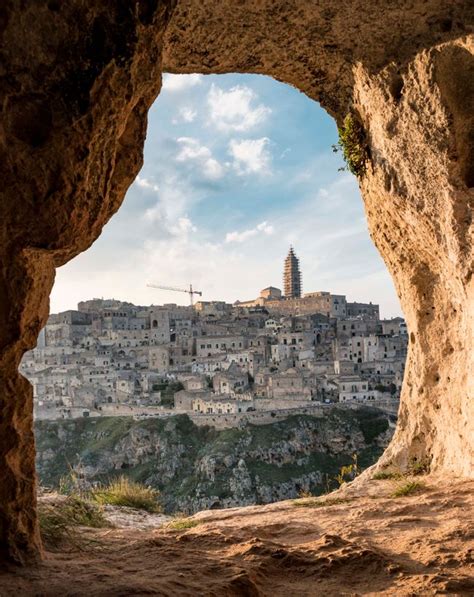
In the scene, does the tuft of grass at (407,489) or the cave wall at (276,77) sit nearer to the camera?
the cave wall at (276,77)

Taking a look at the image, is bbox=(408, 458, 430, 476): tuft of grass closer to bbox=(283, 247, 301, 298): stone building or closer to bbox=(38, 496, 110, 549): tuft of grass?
bbox=(38, 496, 110, 549): tuft of grass

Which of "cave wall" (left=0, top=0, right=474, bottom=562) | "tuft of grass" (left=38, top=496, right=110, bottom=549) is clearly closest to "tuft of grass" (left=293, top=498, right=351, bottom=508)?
"cave wall" (left=0, top=0, right=474, bottom=562)

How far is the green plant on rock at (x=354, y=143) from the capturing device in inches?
259

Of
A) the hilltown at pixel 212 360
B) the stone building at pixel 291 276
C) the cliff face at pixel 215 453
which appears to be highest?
the stone building at pixel 291 276

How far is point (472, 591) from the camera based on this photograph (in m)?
2.70

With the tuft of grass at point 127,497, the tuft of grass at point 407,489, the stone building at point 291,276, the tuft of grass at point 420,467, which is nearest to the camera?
the tuft of grass at point 407,489

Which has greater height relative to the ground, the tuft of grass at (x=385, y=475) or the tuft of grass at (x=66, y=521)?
the tuft of grass at (x=66, y=521)

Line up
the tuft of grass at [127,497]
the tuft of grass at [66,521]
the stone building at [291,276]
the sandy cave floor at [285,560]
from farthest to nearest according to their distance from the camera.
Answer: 1. the stone building at [291,276]
2. the tuft of grass at [127,497]
3. the tuft of grass at [66,521]
4. the sandy cave floor at [285,560]

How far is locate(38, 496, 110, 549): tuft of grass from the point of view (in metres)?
3.72

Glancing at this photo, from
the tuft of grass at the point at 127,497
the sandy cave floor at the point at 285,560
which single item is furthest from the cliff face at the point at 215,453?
the sandy cave floor at the point at 285,560

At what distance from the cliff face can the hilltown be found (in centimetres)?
294

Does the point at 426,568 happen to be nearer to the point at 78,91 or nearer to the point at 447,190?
the point at 78,91

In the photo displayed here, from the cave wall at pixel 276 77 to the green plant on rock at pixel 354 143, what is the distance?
14 centimetres

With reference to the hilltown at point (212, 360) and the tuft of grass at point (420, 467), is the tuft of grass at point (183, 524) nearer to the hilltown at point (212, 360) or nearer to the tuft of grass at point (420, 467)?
the tuft of grass at point (420, 467)
